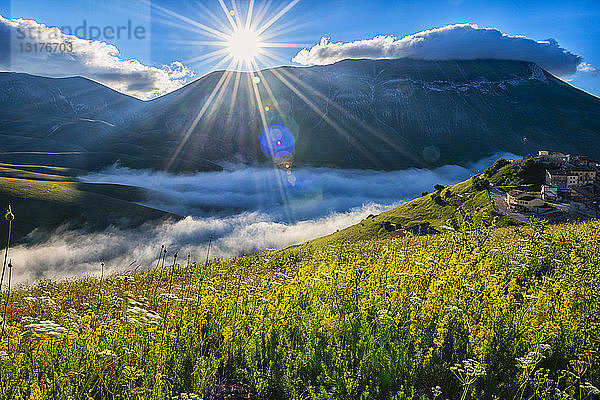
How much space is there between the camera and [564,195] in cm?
8650

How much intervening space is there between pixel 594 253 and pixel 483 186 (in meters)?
103

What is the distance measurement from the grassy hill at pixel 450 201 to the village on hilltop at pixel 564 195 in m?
4.57

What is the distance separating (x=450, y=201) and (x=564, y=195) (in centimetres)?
2557

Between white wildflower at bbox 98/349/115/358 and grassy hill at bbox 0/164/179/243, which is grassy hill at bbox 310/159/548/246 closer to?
grassy hill at bbox 0/164/179/243

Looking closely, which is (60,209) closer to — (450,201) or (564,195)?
(450,201)

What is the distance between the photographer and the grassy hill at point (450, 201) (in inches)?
3462

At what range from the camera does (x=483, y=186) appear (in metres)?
102

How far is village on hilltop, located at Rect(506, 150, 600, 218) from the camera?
Answer: 77.9 m

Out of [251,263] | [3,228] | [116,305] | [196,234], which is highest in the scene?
[116,305]

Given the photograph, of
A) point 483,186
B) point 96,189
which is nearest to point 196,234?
point 96,189

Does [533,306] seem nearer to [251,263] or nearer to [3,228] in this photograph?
[251,263]

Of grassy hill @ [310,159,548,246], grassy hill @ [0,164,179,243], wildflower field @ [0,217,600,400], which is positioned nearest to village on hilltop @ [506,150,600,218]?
grassy hill @ [310,159,548,246]

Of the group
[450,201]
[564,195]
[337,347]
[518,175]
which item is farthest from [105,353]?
[518,175]

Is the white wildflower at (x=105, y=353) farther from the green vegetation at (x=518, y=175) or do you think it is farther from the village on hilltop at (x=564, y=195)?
the green vegetation at (x=518, y=175)
